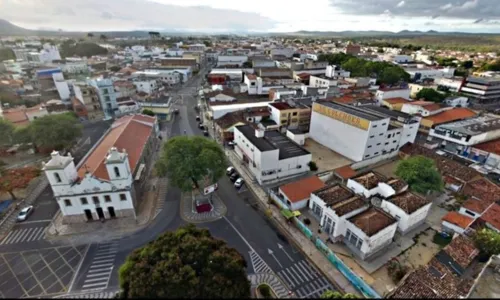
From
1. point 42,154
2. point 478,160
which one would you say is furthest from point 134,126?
point 478,160

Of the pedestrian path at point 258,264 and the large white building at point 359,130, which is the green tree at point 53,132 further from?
the large white building at point 359,130

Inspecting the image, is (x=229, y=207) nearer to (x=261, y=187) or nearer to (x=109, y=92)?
(x=261, y=187)

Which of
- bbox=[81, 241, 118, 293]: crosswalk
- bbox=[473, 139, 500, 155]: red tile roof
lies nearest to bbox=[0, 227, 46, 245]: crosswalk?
bbox=[81, 241, 118, 293]: crosswalk

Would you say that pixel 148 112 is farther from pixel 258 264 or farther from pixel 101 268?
pixel 258 264

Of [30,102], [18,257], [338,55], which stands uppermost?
[338,55]

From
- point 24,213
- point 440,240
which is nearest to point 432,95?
point 440,240

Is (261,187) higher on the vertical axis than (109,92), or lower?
lower
